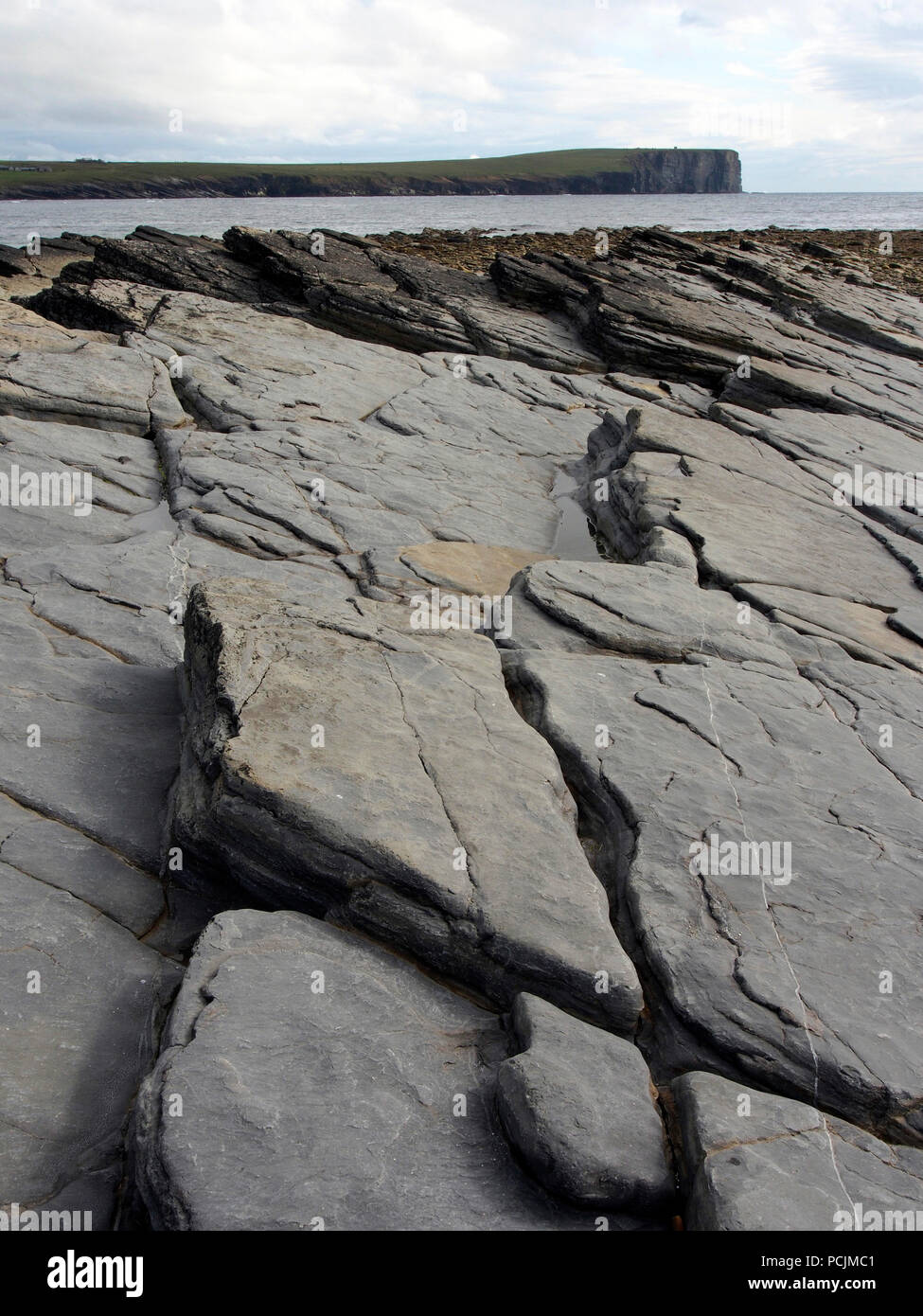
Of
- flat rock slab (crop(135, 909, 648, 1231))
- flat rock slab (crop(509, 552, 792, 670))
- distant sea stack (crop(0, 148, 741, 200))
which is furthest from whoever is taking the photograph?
distant sea stack (crop(0, 148, 741, 200))

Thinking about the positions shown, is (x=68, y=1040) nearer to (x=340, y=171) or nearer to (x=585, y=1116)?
(x=585, y=1116)

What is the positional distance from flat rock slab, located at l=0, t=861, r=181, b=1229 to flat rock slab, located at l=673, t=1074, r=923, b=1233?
1770mm

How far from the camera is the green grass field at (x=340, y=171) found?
137 metres

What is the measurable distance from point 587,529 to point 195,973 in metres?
7.23

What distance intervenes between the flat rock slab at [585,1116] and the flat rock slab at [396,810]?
24 centimetres

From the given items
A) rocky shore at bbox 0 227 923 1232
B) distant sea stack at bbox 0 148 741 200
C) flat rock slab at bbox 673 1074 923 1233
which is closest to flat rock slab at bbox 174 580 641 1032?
rocky shore at bbox 0 227 923 1232

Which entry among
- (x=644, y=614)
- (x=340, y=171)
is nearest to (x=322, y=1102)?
(x=644, y=614)

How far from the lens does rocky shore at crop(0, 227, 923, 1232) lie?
9.33 ft

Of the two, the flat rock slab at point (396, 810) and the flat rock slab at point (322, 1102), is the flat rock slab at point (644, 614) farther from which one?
the flat rock slab at point (322, 1102)

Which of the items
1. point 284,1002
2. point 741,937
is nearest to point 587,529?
point 741,937

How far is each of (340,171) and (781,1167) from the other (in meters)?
179

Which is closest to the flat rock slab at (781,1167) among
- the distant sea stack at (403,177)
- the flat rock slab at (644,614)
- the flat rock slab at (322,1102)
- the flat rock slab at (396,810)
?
the flat rock slab at (322,1102)

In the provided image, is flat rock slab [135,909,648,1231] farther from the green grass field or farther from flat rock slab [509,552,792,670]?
the green grass field
